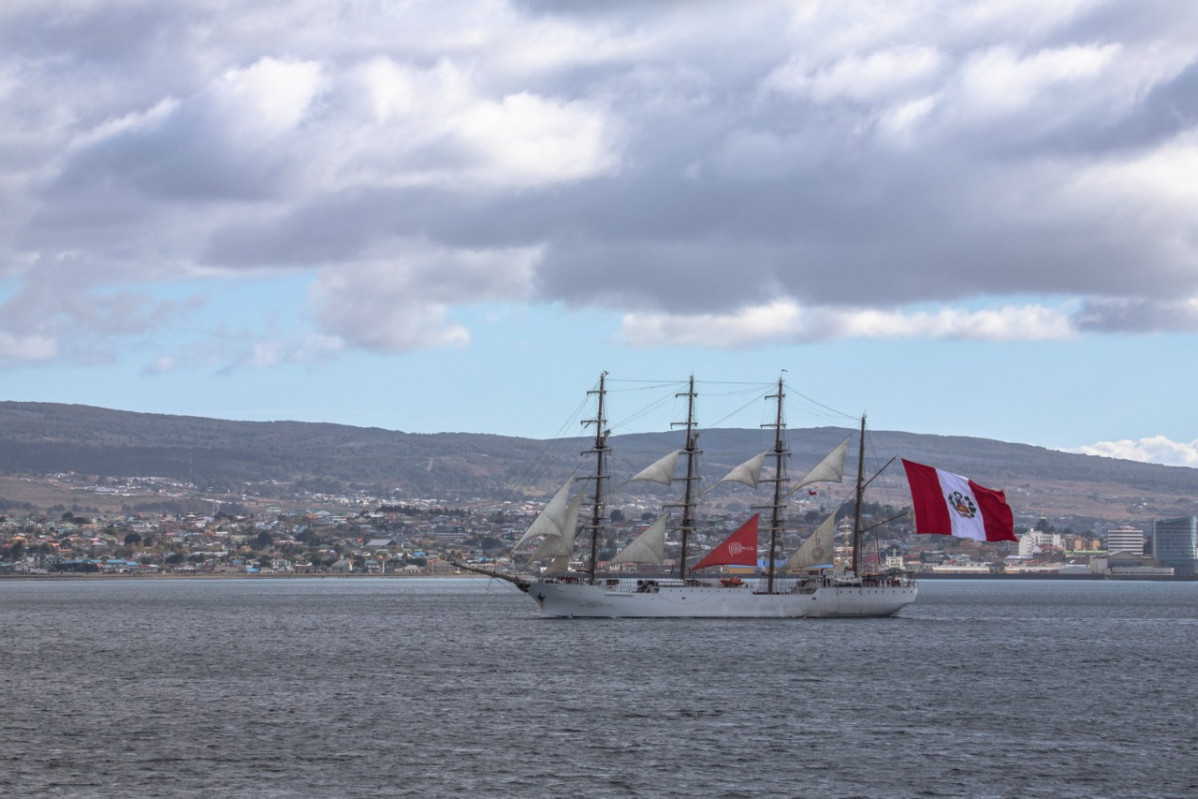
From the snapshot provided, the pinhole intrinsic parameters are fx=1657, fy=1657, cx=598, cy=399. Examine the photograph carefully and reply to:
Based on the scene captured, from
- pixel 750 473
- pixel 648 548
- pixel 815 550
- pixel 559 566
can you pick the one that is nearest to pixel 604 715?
pixel 648 548

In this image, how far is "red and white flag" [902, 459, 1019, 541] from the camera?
125500 millimetres

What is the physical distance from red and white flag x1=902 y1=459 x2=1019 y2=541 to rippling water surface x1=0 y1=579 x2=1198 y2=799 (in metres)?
8.68

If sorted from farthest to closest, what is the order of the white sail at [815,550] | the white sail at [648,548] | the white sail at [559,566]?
the white sail at [559,566] < the white sail at [815,550] < the white sail at [648,548]

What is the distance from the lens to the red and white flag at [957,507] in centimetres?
12550

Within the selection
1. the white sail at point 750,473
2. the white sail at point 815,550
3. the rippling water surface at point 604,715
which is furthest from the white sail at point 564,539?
the white sail at point 815,550

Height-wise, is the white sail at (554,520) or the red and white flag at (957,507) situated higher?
the red and white flag at (957,507)

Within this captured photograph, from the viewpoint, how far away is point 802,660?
93625 mm

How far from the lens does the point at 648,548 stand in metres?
130

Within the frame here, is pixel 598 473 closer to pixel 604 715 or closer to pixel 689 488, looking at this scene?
pixel 689 488

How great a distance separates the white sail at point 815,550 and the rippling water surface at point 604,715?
9866 mm

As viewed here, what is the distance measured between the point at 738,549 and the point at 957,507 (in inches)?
683

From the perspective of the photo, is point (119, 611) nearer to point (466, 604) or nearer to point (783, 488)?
point (466, 604)

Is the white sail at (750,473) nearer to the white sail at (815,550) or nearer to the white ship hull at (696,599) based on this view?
the white sail at (815,550)

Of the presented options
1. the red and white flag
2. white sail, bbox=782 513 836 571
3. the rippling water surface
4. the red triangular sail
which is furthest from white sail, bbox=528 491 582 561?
the red and white flag
